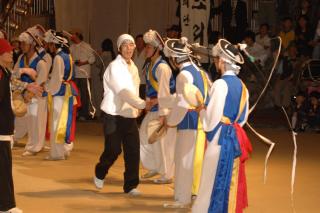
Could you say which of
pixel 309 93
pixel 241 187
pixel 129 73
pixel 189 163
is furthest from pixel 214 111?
pixel 309 93

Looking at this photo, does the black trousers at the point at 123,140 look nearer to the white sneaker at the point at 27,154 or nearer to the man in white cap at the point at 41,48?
the man in white cap at the point at 41,48

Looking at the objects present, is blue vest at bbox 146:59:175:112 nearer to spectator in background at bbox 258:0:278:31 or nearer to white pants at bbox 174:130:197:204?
white pants at bbox 174:130:197:204

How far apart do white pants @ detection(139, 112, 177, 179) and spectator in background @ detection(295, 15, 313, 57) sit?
6.93 meters

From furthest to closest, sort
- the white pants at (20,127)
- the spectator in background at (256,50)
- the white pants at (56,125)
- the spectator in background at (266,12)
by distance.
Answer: the spectator in background at (266,12) < the spectator in background at (256,50) < the white pants at (20,127) < the white pants at (56,125)

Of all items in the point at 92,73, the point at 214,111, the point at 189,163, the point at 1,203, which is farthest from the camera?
the point at 92,73

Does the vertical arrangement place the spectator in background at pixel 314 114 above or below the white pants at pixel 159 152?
below

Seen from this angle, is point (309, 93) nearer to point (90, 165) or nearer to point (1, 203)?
point (90, 165)

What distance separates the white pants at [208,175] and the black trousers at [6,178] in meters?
1.79

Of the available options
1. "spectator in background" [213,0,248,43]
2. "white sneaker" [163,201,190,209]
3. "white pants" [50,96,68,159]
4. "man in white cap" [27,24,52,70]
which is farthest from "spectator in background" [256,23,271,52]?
"white sneaker" [163,201,190,209]

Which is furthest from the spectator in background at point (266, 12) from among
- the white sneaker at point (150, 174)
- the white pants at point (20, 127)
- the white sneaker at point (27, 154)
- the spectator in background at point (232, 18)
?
the white sneaker at point (150, 174)

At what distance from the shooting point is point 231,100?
249 inches

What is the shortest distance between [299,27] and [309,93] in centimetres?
169

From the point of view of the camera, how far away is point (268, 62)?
49.4 feet

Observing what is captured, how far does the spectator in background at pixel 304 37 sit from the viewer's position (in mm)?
15508
